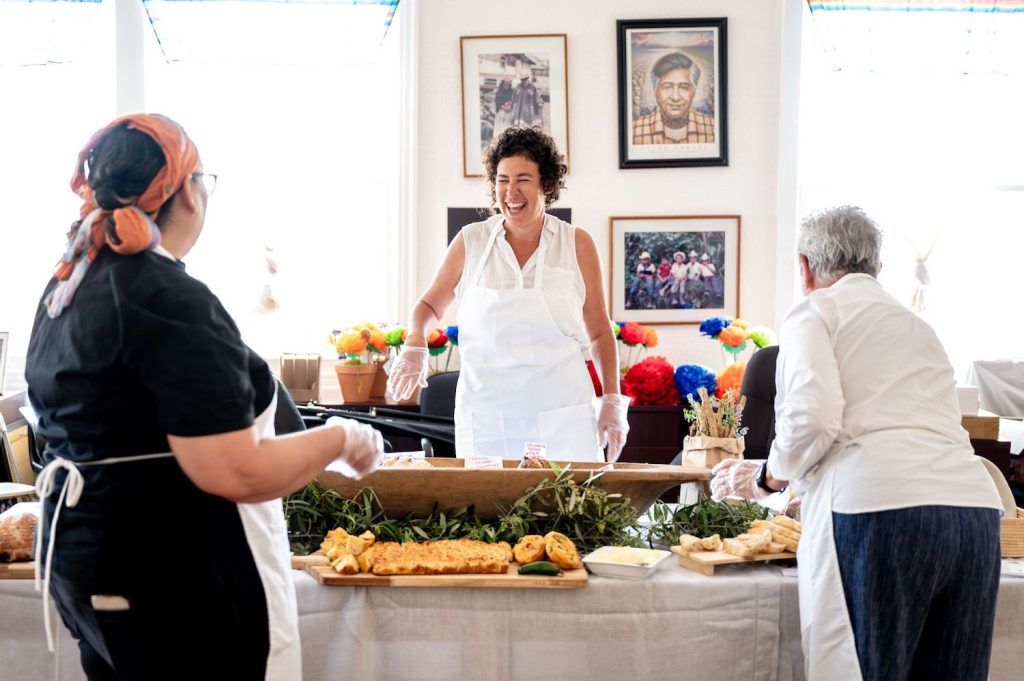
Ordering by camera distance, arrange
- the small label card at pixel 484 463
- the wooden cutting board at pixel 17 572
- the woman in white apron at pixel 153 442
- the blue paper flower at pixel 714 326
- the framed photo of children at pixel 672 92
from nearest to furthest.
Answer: the woman in white apron at pixel 153 442, the wooden cutting board at pixel 17 572, the small label card at pixel 484 463, the blue paper flower at pixel 714 326, the framed photo of children at pixel 672 92

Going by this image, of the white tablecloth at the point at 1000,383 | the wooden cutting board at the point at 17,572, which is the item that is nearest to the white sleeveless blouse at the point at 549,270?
the wooden cutting board at the point at 17,572

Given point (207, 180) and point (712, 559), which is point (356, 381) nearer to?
point (712, 559)

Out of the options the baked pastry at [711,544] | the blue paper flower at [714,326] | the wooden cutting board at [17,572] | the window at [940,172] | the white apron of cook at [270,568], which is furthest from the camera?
the window at [940,172]

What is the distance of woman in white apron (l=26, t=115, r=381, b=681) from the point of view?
45.0 inches

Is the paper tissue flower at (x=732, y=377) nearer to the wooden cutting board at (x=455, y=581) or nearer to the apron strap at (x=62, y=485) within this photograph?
the wooden cutting board at (x=455, y=581)

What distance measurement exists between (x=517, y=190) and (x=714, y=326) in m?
1.66

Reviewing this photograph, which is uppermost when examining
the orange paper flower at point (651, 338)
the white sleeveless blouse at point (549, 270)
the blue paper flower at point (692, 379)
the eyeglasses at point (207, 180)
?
the eyeglasses at point (207, 180)

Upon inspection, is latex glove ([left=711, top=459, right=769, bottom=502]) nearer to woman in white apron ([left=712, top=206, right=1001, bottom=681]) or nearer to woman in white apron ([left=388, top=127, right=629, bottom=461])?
woman in white apron ([left=712, top=206, right=1001, bottom=681])

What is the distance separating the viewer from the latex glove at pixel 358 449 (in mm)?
1318

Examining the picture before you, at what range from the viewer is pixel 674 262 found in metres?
4.58

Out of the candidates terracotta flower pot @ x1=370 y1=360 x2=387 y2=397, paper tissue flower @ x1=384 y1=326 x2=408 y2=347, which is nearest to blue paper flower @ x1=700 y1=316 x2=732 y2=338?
paper tissue flower @ x1=384 y1=326 x2=408 y2=347

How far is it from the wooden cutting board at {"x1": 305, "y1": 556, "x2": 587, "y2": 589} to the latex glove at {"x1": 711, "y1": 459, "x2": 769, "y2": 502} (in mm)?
422

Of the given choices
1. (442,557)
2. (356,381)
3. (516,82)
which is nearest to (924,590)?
(442,557)

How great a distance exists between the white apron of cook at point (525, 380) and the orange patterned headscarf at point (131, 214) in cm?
165
